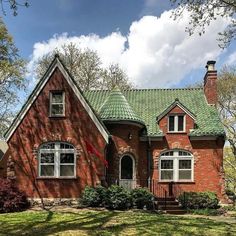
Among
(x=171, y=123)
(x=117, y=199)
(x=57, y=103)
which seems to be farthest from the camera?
(x=171, y=123)

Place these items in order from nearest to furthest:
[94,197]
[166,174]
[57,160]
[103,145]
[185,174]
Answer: [94,197], [103,145], [57,160], [185,174], [166,174]

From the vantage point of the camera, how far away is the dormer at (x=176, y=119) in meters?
26.7

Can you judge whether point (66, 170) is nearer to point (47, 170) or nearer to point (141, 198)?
point (47, 170)

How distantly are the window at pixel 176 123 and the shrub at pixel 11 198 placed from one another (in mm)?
10682

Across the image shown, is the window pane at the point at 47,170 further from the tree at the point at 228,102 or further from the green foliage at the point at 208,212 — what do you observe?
the tree at the point at 228,102

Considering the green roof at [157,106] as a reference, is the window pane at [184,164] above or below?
below

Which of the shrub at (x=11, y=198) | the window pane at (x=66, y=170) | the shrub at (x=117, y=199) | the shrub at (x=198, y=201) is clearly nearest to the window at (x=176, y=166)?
the shrub at (x=198, y=201)

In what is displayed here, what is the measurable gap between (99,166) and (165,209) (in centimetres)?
449

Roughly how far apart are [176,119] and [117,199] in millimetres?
8361

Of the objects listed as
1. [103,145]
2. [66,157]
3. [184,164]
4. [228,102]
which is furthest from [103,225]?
[228,102]

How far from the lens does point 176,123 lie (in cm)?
2691

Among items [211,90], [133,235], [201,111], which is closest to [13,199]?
[133,235]

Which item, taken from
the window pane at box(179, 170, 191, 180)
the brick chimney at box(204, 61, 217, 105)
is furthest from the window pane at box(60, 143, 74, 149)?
the brick chimney at box(204, 61, 217, 105)

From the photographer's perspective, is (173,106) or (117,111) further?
(173,106)
